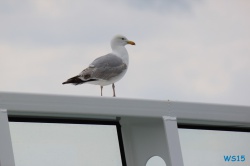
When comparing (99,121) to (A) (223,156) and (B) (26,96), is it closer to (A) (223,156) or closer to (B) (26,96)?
(B) (26,96)

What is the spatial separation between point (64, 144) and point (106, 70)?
3317mm

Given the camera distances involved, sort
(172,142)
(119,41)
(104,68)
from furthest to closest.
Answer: (119,41)
(104,68)
(172,142)

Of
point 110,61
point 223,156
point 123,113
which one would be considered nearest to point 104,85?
point 110,61

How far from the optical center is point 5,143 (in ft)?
11.8

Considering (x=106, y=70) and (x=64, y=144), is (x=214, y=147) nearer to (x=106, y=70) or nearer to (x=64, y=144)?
(x=64, y=144)

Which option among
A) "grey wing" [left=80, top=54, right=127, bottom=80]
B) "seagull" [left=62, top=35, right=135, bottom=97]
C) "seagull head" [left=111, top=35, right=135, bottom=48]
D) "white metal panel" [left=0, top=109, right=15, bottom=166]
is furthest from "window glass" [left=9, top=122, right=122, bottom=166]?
"seagull head" [left=111, top=35, right=135, bottom=48]

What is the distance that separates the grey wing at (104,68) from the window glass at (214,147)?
8.01ft

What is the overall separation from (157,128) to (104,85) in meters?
3.24

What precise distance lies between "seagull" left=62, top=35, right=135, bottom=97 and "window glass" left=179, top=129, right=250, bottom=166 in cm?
223

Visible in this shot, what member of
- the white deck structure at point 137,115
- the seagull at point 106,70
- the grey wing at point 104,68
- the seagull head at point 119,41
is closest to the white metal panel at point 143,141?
the white deck structure at point 137,115

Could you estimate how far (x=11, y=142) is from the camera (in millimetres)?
3635

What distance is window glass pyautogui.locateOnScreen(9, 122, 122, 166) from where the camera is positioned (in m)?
3.86

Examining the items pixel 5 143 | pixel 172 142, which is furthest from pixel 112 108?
pixel 5 143

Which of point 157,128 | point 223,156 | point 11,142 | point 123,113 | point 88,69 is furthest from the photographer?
point 88,69
